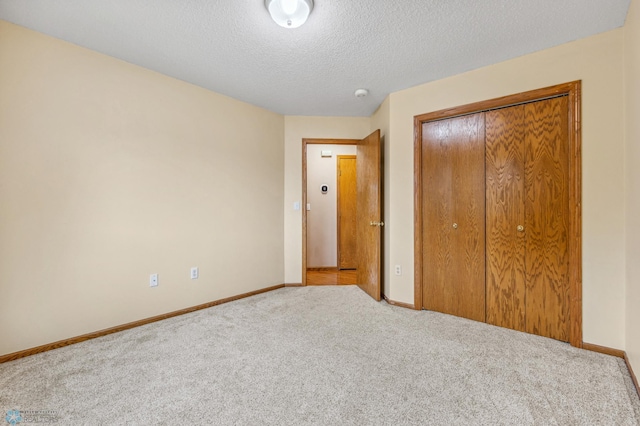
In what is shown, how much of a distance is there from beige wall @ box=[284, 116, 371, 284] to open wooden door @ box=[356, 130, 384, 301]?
64cm

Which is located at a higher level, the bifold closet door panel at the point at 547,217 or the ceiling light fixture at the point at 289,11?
the ceiling light fixture at the point at 289,11

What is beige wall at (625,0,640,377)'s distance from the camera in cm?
162

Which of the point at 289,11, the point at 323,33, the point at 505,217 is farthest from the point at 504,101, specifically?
the point at 289,11

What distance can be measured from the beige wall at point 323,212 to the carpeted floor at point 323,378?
8.42 feet

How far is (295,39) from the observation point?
6.82 feet

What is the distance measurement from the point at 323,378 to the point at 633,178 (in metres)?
2.29

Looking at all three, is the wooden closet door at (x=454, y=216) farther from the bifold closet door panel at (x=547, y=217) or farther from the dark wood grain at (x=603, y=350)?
the dark wood grain at (x=603, y=350)

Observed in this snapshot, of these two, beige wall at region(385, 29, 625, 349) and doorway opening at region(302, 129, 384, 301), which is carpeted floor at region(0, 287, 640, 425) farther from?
doorway opening at region(302, 129, 384, 301)

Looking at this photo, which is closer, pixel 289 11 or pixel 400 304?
pixel 289 11

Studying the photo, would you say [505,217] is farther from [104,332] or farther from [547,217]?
[104,332]

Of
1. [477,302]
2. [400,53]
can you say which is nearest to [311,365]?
[477,302]

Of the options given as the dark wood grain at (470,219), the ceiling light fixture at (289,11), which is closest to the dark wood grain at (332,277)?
the dark wood grain at (470,219)

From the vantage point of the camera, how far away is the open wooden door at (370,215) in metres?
3.24

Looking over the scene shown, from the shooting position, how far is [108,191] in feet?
7.70
